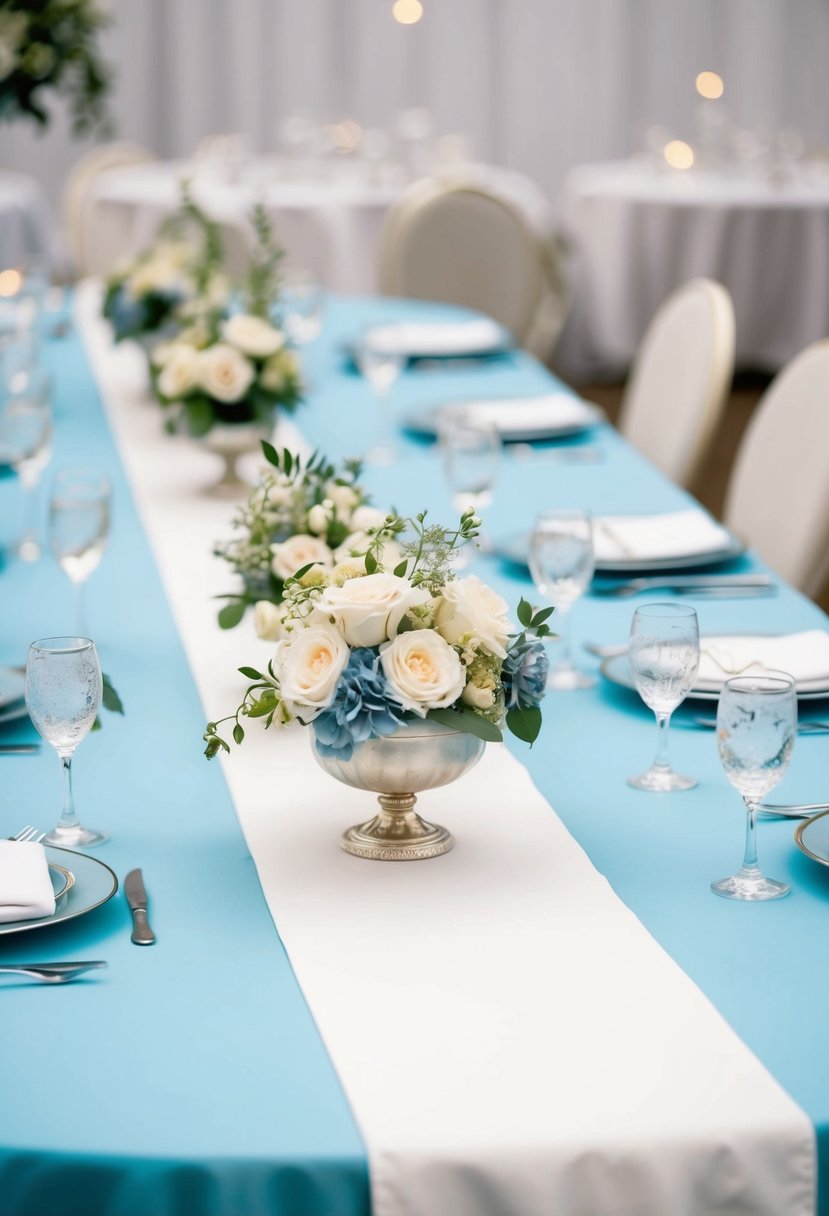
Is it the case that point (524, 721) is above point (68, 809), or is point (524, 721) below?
above

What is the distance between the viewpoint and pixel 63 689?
1.41 metres

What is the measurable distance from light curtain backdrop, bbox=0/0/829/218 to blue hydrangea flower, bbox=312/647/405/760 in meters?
9.19

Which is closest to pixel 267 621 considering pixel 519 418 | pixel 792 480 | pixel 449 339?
pixel 792 480

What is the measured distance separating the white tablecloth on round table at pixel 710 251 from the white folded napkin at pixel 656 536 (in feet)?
17.6

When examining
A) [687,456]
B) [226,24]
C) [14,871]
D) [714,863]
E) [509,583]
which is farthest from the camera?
[226,24]

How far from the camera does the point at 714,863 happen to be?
149 centimetres

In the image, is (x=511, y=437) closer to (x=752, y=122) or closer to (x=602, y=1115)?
(x=602, y=1115)

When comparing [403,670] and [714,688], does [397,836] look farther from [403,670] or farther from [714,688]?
[714,688]

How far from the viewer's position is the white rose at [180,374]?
9.00ft

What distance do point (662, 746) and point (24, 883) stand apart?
63 centimetres

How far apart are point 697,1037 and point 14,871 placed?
0.55m

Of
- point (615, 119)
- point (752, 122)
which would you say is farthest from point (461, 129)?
point (752, 122)

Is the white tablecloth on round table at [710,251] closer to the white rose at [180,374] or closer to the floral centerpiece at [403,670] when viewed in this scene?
the white rose at [180,374]

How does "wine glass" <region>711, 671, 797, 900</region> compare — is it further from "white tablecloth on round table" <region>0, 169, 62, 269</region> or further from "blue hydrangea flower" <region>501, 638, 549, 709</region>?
"white tablecloth on round table" <region>0, 169, 62, 269</region>
